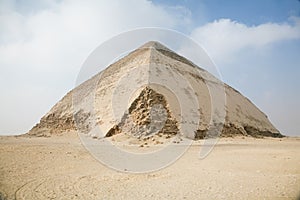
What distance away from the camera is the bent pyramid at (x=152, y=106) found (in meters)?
24.7

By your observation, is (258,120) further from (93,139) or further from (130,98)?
(93,139)

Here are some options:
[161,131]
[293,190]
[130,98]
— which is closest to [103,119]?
[130,98]

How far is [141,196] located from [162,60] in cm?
2700

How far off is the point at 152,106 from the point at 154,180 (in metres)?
15.9

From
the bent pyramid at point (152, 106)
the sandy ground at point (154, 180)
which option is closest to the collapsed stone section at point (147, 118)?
the bent pyramid at point (152, 106)

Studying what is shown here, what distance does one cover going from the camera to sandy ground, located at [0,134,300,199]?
760 cm

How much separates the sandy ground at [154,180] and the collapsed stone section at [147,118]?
10.4 metres

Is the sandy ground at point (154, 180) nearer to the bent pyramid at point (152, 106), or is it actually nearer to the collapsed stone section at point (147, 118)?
the collapsed stone section at point (147, 118)

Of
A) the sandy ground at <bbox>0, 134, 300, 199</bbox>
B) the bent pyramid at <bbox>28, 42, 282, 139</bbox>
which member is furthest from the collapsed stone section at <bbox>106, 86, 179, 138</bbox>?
the sandy ground at <bbox>0, 134, 300, 199</bbox>

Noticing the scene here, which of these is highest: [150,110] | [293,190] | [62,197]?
[150,110]

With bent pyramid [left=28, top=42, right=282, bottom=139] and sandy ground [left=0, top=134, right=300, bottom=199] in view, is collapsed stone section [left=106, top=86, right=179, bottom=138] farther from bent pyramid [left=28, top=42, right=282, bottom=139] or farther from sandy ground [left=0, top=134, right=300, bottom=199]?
sandy ground [left=0, top=134, right=300, bottom=199]

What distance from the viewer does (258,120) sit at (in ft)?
127

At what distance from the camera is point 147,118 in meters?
24.2

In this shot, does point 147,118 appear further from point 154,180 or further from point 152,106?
point 154,180
